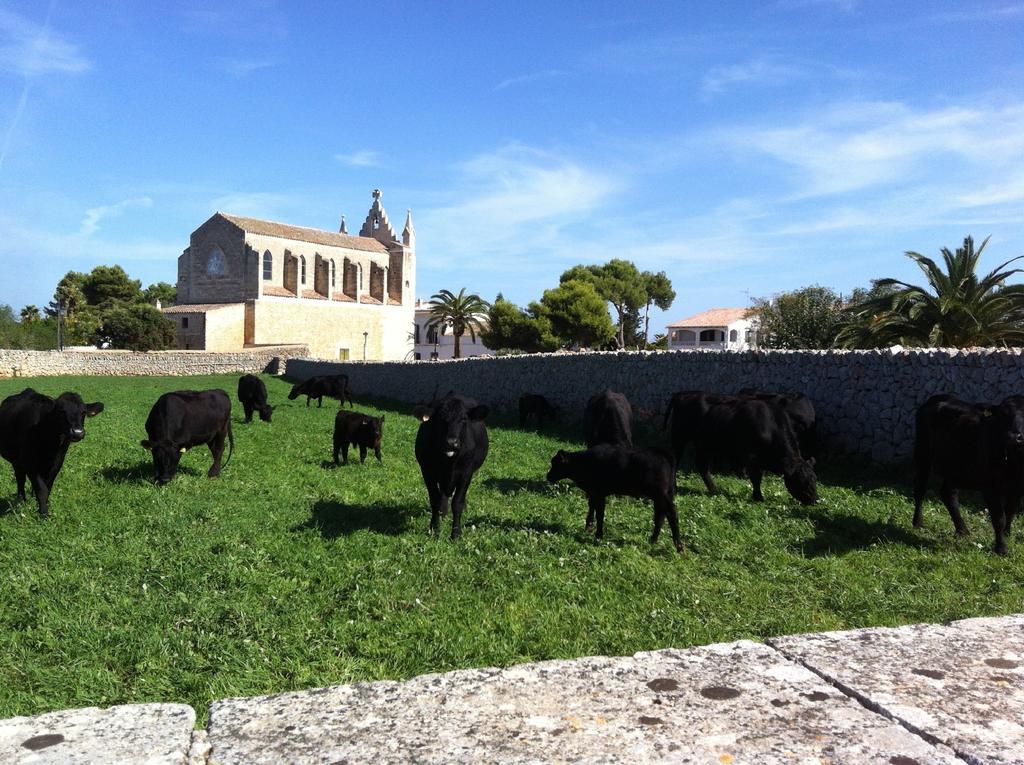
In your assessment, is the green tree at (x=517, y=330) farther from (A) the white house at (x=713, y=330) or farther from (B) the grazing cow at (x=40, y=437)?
(B) the grazing cow at (x=40, y=437)

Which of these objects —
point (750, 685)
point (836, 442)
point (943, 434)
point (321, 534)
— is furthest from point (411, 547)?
point (836, 442)

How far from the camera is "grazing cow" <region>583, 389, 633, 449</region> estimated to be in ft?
33.0

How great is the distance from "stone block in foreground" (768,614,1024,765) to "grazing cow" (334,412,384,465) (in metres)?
8.57

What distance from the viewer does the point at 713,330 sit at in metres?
79.4

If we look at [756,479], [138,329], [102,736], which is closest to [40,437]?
[102,736]

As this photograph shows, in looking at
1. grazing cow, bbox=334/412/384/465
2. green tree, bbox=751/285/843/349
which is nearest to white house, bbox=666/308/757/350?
green tree, bbox=751/285/843/349

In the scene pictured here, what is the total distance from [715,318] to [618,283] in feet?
40.0

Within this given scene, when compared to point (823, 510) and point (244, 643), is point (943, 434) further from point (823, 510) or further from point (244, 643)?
point (244, 643)

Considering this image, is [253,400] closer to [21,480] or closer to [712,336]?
[21,480]

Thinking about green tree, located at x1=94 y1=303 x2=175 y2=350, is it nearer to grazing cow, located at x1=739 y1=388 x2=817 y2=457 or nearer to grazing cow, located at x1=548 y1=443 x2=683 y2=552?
grazing cow, located at x1=739 y1=388 x2=817 y2=457

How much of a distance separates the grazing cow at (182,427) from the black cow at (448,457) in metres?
3.54

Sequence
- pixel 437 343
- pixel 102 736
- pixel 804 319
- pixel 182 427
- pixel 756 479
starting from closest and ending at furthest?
pixel 102 736 → pixel 756 479 → pixel 182 427 → pixel 804 319 → pixel 437 343

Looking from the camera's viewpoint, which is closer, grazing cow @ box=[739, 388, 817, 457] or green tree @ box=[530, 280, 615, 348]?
grazing cow @ box=[739, 388, 817, 457]

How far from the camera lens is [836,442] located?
1227 cm
